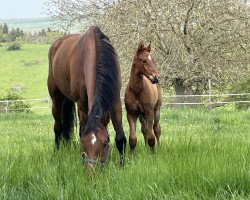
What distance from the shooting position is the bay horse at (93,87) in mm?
5117

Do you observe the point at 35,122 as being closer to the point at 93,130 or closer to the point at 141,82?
the point at 141,82

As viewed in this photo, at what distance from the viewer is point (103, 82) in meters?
5.68

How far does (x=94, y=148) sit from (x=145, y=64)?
2603 mm

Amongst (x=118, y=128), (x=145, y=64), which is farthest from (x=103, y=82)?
(x=145, y=64)

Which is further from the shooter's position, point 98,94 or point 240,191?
point 98,94

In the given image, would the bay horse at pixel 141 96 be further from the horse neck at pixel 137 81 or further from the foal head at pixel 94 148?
the foal head at pixel 94 148

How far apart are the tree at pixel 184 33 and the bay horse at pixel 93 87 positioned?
1511 centimetres

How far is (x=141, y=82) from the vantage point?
25.0 feet

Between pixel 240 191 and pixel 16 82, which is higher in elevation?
pixel 240 191

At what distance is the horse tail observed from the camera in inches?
324

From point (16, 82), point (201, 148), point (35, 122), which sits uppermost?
point (201, 148)

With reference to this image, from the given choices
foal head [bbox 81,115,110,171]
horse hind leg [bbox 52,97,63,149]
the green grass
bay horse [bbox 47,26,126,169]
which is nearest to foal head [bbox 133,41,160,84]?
bay horse [bbox 47,26,126,169]

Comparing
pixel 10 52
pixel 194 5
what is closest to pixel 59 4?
pixel 194 5

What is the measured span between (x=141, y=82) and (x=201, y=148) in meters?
1.89
